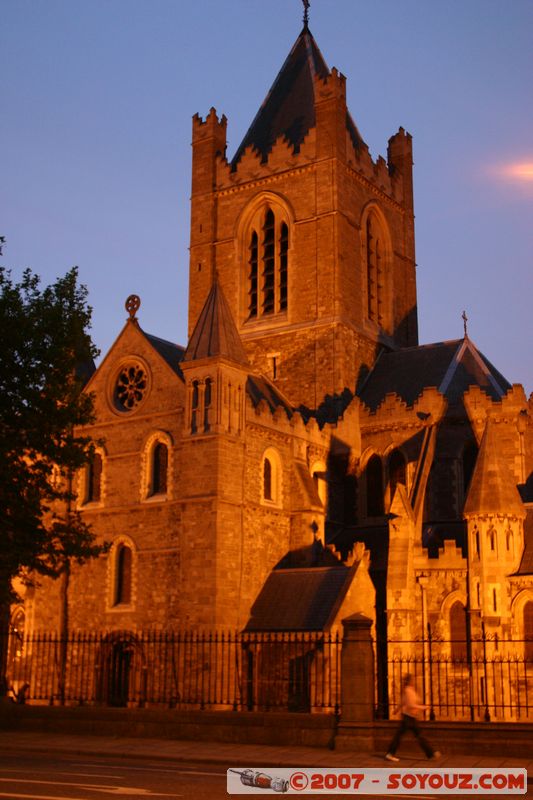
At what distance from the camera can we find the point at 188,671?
30.2 meters

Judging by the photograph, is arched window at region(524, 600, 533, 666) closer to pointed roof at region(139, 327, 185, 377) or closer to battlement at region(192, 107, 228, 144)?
pointed roof at region(139, 327, 185, 377)

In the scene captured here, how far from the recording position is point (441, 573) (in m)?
31.4

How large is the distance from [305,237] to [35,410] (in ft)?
70.1

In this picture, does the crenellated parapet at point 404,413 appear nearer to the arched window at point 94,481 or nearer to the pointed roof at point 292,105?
the arched window at point 94,481

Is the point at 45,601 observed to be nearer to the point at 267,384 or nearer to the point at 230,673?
the point at 230,673

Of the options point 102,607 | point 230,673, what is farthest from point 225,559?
point 102,607

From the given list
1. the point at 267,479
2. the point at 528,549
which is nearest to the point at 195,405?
the point at 267,479

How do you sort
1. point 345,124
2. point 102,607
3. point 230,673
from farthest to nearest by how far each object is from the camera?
point 345,124 → point 102,607 → point 230,673

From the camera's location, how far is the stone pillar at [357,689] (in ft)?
61.6

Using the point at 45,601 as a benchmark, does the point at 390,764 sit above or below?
A: below

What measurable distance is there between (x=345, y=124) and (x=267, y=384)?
12.8 meters

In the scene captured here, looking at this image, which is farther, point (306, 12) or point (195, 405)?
point (306, 12)

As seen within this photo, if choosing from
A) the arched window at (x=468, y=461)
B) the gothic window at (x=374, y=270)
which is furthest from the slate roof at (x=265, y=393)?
the arched window at (x=468, y=461)

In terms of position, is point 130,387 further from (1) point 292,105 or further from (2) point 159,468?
(1) point 292,105
